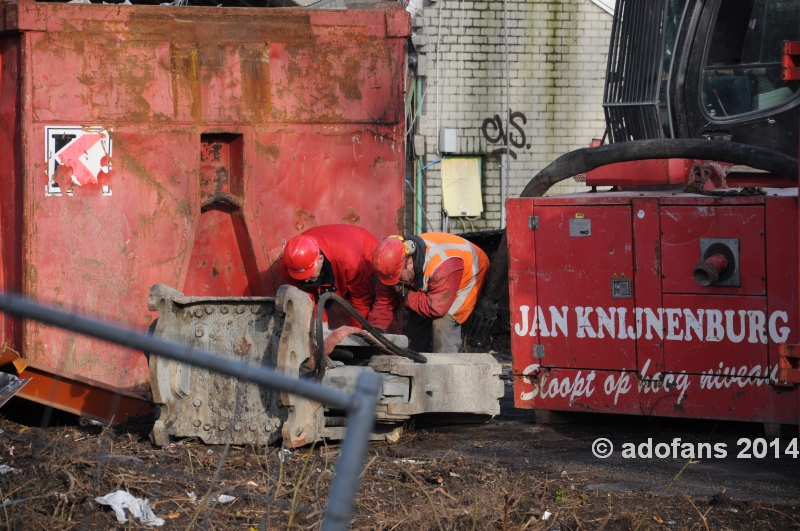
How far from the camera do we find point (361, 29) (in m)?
7.62

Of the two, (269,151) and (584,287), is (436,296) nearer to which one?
(584,287)

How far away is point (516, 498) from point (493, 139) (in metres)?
10.4

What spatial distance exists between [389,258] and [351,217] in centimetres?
113

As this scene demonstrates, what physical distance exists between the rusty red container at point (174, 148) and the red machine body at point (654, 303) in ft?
5.59

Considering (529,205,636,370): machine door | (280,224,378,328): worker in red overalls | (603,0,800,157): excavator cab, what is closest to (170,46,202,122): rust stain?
(280,224,378,328): worker in red overalls

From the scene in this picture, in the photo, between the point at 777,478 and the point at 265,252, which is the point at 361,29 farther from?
the point at 777,478

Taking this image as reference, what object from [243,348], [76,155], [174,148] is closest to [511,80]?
[174,148]

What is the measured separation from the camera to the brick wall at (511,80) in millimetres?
14539

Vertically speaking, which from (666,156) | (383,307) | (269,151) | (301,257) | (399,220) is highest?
(269,151)

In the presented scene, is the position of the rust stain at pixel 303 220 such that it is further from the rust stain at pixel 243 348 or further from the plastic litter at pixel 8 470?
the plastic litter at pixel 8 470

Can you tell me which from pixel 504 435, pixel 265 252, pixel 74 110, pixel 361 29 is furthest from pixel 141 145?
pixel 504 435

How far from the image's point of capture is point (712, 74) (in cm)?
748

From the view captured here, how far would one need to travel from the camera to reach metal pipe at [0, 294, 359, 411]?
1985 millimetres

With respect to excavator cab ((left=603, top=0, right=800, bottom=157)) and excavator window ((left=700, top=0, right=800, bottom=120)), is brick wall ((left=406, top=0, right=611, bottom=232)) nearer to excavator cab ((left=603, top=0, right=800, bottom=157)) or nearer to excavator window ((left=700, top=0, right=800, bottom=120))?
excavator cab ((left=603, top=0, right=800, bottom=157))
